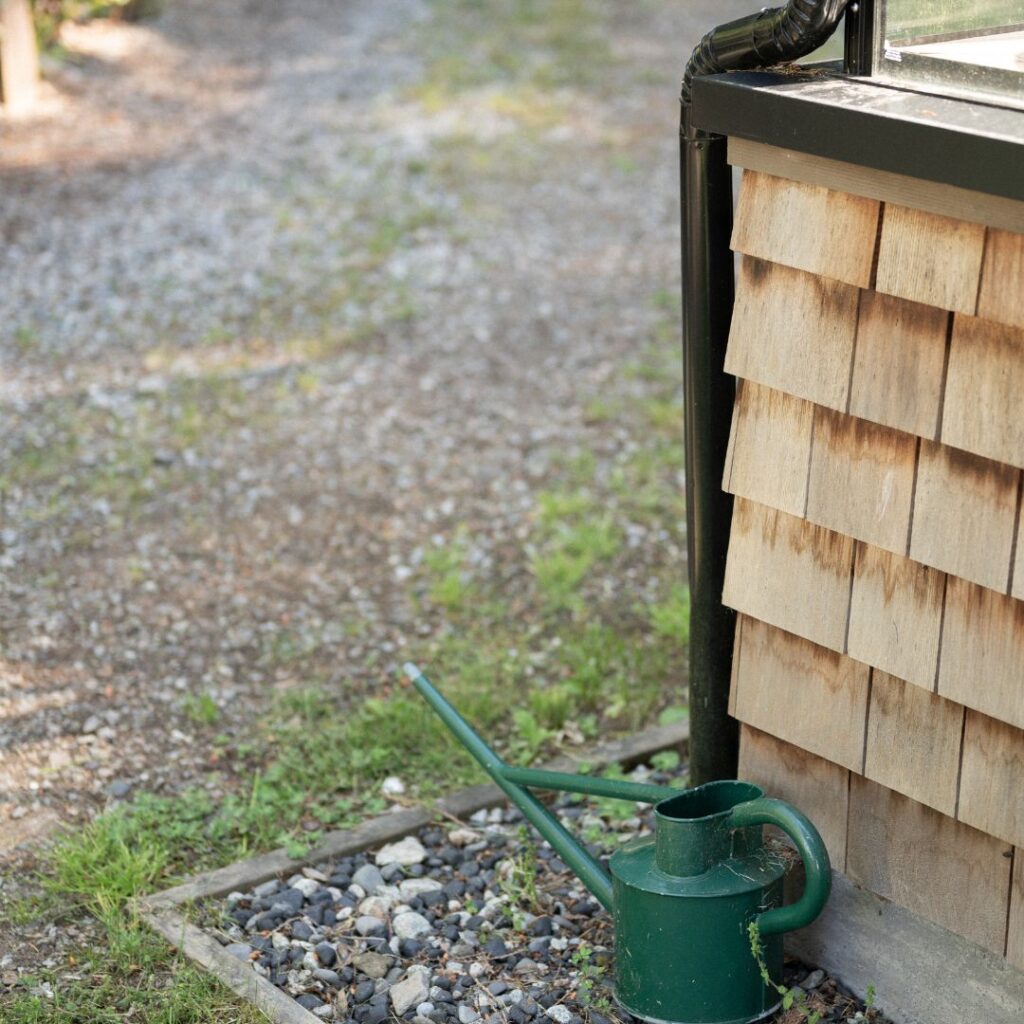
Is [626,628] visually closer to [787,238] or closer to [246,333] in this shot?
[787,238]

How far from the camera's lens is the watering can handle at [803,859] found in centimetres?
197

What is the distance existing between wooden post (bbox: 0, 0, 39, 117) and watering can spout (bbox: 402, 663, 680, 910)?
5683mm

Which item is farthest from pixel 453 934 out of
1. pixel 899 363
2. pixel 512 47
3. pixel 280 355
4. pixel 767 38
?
pixel 512 47

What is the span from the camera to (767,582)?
7.04 ft

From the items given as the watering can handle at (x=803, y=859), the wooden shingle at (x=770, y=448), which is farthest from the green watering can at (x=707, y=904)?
the wooden shingle at (x=770, y=448)

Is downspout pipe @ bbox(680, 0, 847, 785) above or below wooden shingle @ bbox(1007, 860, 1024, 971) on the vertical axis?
above

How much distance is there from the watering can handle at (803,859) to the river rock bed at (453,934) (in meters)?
0.19

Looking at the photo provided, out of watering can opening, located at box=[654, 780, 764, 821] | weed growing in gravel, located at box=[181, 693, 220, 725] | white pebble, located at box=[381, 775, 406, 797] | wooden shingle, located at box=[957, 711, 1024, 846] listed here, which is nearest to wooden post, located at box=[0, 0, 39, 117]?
weed growing in gravel, located at box=[181, 693, 220, 725]

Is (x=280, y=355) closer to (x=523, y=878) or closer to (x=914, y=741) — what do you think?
(x=523, y=878)

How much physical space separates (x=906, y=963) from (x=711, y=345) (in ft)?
3.26

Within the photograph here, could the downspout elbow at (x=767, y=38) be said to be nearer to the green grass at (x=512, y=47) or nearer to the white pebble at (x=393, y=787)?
the white pebble at (x=393, y=787)

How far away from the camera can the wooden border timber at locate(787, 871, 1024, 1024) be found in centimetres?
→ 201

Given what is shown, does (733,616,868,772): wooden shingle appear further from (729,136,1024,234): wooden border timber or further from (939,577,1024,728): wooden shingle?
(729,136,1024,234): wooden border timber

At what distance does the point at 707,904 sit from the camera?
2016 mm
